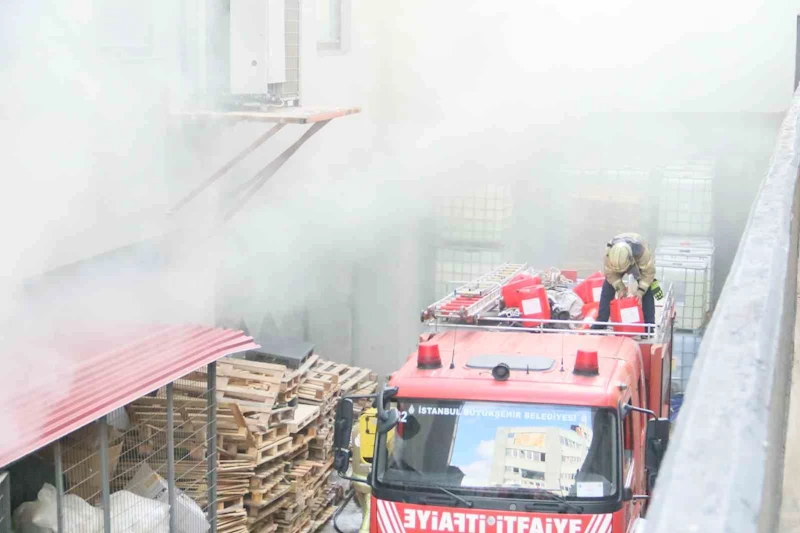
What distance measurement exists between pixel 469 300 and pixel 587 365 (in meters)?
1.87

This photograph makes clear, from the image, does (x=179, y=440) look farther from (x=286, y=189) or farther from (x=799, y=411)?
(x=799, y=411)

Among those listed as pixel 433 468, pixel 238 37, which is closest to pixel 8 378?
pixel 433 468

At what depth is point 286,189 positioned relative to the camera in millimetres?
10672

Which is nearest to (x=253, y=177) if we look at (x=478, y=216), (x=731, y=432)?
(x=478, y=216)

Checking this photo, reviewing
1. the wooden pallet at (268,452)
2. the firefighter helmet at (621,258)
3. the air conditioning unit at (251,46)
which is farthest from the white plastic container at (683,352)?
the air conditioning unit at (251,46)

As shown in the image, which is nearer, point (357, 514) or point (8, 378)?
point (8, 378)

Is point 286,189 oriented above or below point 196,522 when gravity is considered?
above

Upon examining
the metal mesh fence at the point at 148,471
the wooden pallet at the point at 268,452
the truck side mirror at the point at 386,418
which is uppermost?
the truck side mirror at the point at 386,418

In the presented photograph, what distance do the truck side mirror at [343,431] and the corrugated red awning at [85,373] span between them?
1013 millimetres

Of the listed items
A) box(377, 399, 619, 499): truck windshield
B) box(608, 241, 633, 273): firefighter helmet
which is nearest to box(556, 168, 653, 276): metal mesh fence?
box(608, 241, 633, 273): firefighter helmet

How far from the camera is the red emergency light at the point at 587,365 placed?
5.66 metres

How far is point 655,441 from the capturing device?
5.44 meters

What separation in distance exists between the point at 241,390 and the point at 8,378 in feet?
8.87

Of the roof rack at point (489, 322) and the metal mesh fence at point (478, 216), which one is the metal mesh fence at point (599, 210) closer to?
the metal mesh fence at point (478, 216)
